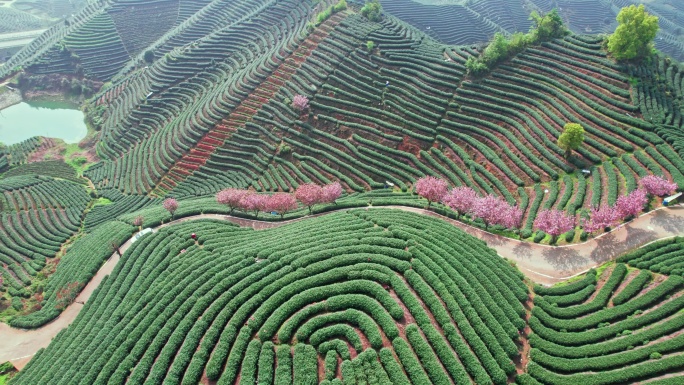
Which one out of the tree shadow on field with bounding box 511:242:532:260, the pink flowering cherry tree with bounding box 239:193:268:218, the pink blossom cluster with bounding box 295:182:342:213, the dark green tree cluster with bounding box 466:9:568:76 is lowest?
the tree shadow on field with bounding box 511:242:532:260

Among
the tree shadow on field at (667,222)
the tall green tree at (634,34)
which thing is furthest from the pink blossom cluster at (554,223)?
the tall green tree at (634,34)

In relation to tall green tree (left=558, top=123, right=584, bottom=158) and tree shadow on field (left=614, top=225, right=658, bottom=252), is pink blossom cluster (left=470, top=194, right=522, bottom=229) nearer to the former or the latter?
tree shadow on field (left=614, top=225, right=658, bottom=252)

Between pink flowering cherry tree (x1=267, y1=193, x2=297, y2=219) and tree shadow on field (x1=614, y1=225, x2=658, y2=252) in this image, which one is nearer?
tree shadow on field (x1=614, y1=225, x2=658, y2=252)

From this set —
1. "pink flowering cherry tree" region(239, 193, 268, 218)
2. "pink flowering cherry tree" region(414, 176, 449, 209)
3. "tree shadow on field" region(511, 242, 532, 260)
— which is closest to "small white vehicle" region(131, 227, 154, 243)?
"pink flowering cherry tree" region(239, 193, 268, 218)

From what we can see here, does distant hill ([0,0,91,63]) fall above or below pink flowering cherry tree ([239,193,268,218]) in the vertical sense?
above

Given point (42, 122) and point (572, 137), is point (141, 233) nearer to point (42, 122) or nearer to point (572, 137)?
point (572, 137)

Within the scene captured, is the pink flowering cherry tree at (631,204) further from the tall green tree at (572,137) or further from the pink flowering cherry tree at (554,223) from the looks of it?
the tall green tree at (572,137)
